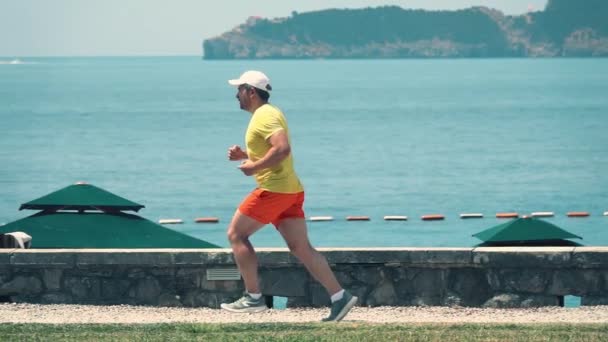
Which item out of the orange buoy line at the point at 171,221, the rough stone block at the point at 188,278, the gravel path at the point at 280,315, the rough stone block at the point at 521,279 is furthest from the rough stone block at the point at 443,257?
the orange buoy line at the point at 171,221

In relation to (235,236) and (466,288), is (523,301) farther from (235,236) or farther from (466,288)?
(235,236)

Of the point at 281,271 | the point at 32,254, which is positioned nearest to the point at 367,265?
the point at 281,271

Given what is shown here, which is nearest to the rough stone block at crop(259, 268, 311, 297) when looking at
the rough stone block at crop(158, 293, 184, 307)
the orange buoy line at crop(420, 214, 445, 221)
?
the rough stone block at crop(158, 293, 184, 307)

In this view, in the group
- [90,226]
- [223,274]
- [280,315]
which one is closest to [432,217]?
[90,226]

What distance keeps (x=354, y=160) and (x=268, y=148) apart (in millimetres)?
50273

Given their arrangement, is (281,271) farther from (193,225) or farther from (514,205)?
(514,205)

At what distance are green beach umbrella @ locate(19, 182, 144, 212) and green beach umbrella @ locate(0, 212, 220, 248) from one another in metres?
0.12

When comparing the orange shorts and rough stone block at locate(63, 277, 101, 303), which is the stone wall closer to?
rough stone block at locate(63, 277, 101, 303)

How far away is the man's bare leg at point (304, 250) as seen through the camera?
9.42 meters

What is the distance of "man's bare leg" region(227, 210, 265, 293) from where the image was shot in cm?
941

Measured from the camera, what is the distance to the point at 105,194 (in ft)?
45.5

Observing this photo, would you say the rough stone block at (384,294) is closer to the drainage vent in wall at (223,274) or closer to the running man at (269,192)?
the drainage vent in wall at (223,274)

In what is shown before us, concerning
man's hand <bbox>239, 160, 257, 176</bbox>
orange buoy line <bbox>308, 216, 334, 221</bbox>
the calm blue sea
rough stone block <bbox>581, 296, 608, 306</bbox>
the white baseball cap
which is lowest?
the calm blue sea

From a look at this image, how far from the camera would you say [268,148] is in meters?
9.35
